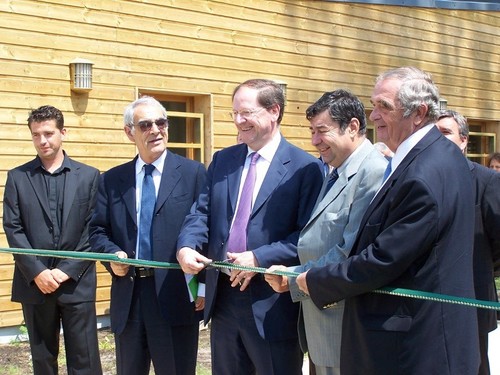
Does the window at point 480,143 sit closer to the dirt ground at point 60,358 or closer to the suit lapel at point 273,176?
the dirt ground at point 60,358

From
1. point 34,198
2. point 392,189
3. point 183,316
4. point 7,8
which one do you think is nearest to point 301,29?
point 7,8

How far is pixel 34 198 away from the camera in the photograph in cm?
475

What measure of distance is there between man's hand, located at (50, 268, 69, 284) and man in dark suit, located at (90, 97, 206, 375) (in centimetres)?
59

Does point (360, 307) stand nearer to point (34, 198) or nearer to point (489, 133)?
point (34, 198)

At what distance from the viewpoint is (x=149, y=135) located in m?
4.09

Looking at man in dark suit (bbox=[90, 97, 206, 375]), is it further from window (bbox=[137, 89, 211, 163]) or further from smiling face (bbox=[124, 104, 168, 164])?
window (bbox=[137, 89, 211, 163])

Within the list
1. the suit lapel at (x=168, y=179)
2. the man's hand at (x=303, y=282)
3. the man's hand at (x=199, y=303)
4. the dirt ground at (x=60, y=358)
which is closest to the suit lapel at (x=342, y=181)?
the man's hand at (x=303, y=282)

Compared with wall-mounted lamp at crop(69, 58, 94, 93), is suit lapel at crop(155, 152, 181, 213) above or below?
below

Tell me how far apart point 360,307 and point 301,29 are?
6567 millimetres

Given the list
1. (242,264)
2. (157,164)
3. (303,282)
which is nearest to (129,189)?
(157,164)

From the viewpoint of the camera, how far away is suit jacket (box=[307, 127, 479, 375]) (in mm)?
2613

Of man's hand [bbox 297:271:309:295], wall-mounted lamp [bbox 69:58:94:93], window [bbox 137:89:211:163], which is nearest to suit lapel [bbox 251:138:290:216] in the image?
man's hand [bbox 297:271:309:295]

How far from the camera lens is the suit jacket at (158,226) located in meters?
3.99

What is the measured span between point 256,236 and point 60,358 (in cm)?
372
